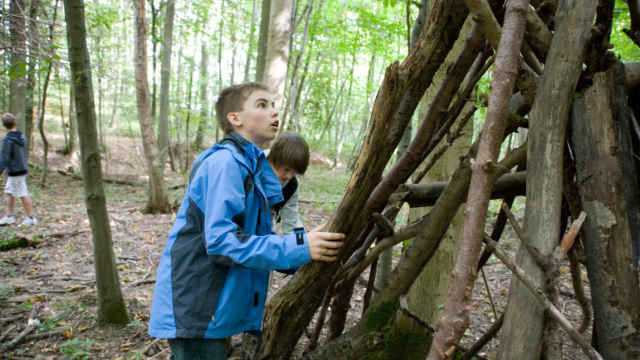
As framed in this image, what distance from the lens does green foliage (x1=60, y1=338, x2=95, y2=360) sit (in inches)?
109

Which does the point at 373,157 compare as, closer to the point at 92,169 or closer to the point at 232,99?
the point at 232,99

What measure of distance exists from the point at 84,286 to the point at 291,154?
3343 millimetres

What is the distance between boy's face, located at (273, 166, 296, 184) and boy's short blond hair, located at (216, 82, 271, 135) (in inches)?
16.4

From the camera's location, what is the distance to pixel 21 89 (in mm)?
10172

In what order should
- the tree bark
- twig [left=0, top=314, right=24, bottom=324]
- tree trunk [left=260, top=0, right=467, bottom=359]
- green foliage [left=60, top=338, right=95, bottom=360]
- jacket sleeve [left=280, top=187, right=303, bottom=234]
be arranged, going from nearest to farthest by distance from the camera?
the tree bark, tree trunk [left=260, top=0, right=467, bottom=359], jacket sleeve [left=280, top=187, right=303, bottom=234], green foliage [left=60, top=338, right=95, bottom=360], twig [left=0, top=314, right=24, bottom=324]

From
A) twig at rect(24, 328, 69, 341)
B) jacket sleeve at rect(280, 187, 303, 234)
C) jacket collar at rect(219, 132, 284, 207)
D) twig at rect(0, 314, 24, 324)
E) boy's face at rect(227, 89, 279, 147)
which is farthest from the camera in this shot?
twig at rect(0, 314, 24, 324)

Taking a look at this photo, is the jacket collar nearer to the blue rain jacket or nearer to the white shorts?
the blue rain jacket

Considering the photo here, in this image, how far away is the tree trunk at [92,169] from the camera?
2.66 meters

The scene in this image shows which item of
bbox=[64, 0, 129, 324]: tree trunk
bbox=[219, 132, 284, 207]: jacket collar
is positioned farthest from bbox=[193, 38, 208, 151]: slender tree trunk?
bbox=[219, 132, 284, 207]: jacket collar

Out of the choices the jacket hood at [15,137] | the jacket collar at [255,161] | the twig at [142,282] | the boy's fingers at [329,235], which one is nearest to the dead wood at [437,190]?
the boy's fingers at [329,235]

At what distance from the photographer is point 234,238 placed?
1.46 m

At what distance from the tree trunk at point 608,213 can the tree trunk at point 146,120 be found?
23.4 ft

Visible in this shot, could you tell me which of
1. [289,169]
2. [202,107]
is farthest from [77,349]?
[202,107]

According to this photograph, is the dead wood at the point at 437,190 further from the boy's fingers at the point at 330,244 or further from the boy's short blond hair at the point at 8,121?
the boy's short blond hair at the point at 8,121
